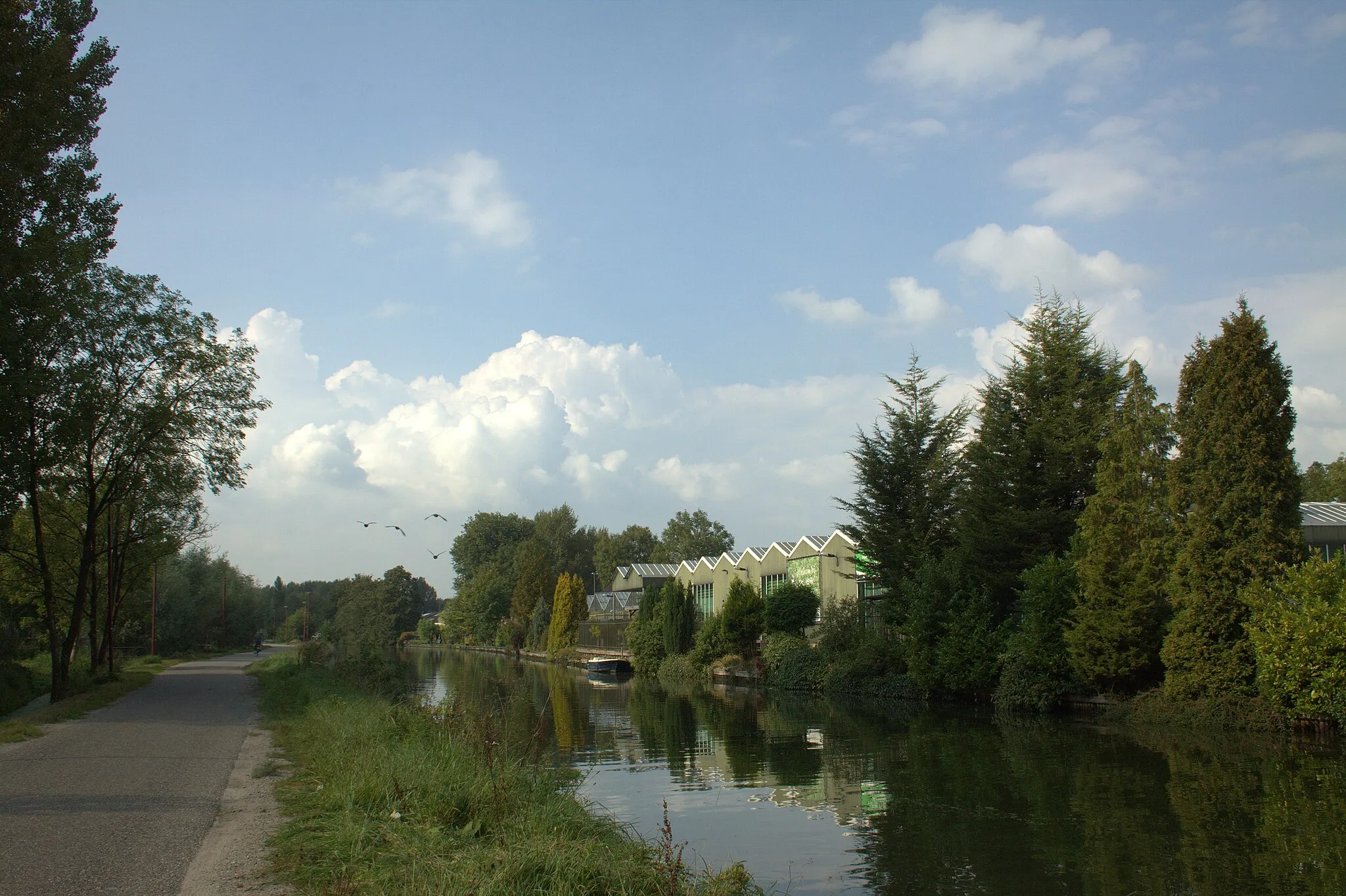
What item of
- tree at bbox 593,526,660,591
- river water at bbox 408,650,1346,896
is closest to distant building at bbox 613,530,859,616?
river water at bbox 408,650,1346,896

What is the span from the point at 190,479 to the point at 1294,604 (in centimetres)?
2861

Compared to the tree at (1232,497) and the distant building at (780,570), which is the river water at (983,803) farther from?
the distant building at (780,570)

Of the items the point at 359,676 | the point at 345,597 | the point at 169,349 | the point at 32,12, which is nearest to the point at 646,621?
the point at 345,597

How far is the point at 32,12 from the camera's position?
1326 centimetres

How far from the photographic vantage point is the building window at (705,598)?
54781 millimetres

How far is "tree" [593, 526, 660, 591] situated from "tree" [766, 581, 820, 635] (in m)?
60.8

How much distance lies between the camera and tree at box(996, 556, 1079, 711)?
23.1 m

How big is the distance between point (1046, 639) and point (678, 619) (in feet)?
87.6

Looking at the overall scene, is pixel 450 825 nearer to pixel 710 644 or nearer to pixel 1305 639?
pixel 1305 639

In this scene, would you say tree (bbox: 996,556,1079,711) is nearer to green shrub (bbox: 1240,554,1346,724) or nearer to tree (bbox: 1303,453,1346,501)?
green shrub (bbox: 1240,554,1346,724)

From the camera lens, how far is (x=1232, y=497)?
17625 millimetres

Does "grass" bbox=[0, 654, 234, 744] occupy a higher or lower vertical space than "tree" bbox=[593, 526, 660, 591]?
lower

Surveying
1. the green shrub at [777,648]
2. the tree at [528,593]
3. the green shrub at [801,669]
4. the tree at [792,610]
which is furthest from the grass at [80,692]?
the tree at [528,593]

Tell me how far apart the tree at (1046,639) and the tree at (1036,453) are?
7.65 ft
